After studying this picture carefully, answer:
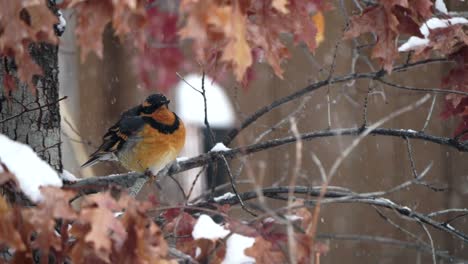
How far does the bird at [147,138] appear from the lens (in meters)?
3.63

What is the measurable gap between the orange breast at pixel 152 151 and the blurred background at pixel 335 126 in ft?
2.11

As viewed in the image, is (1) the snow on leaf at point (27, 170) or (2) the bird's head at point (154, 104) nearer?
(1) the snow on leaf at point (27, 170)

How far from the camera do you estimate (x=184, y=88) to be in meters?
4.70

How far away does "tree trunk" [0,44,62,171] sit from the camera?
105 inches

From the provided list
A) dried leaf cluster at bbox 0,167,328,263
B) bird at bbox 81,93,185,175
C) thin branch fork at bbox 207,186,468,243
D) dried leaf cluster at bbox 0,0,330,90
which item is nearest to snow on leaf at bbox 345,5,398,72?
dried leaf cluster at bbox 0,0,330,90

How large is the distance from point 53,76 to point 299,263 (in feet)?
4.30

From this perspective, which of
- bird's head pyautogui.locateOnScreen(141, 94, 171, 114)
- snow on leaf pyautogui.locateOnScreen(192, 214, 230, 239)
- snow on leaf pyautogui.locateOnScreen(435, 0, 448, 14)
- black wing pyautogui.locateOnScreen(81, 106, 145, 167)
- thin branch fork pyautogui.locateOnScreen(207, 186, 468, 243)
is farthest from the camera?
bird's head pyautogui.locateOnScreen(141, 94, 171, 114)

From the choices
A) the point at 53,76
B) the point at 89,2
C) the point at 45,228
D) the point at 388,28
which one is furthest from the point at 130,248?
the point at 53,76

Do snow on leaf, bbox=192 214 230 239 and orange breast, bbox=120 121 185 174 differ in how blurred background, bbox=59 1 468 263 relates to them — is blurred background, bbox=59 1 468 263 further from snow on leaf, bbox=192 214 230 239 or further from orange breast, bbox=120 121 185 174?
snow on leaf, bbox=192 214 230 239

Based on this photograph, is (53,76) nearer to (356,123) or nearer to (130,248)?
(130,248)

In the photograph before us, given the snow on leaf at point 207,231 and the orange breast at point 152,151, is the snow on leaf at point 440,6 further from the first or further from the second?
the orange breast at point 152,151

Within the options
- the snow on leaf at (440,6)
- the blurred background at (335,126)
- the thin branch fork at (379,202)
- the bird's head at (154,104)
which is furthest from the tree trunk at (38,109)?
the blurred background at (335,126)

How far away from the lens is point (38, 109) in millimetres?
2680

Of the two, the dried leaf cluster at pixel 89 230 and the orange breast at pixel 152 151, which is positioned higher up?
the orange breast at pixel 152 151
